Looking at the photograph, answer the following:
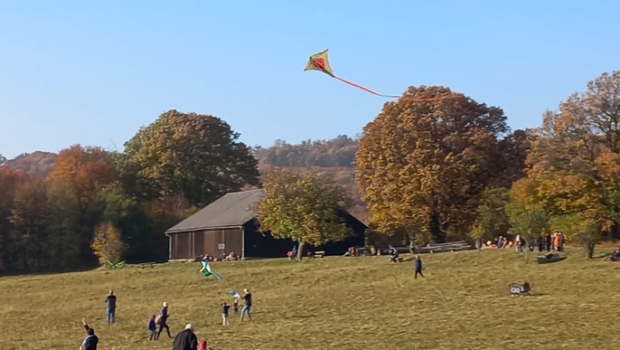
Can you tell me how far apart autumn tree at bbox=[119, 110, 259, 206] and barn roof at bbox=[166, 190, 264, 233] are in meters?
14.4

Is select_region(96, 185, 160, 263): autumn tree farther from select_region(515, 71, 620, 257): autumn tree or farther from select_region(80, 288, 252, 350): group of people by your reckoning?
select_region(80, 288, 252, 350): group of people

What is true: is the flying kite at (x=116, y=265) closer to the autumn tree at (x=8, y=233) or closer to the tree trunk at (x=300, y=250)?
the autumn tree at (x=8, y=233)

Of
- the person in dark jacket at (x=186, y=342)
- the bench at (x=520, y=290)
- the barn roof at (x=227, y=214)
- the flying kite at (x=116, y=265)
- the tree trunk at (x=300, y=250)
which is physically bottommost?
the person in dark jacket at (x=186, y=342)

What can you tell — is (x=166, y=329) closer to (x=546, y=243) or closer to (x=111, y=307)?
(x=111, y=307)

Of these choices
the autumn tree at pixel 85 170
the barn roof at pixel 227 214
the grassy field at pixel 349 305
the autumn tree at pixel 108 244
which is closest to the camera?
the grassy field at pixel 349 305

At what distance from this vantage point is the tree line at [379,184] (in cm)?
5653

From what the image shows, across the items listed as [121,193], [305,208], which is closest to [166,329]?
[305,208]

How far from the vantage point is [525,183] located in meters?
58.1

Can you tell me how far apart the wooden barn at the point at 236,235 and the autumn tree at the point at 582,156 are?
754 inches

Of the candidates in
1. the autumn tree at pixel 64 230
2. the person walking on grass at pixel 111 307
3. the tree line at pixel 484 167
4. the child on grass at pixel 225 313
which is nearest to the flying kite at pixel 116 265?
the autumn tree at pixel 64 230

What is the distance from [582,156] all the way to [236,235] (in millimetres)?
30014

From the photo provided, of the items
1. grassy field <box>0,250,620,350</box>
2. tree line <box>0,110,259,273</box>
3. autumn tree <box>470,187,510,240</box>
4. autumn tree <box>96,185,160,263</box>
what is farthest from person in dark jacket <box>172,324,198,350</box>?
autumn tree <box>96,185,160,263</box>

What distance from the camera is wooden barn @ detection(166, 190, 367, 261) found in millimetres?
74688

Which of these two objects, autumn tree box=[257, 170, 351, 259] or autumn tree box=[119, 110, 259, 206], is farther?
autumn tree box=[119, 110, 259, 206]
